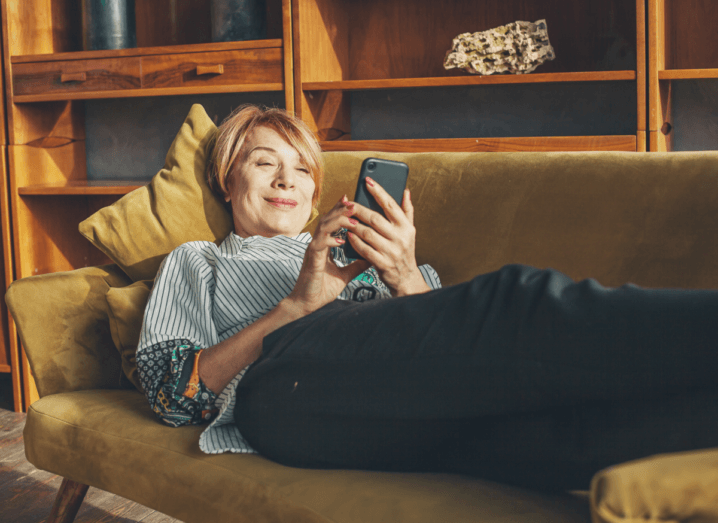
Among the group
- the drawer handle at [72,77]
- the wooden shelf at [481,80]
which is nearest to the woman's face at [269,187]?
the wooden shelf at [481,80]

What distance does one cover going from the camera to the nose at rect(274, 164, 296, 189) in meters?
1.30

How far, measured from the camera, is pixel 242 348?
952mm

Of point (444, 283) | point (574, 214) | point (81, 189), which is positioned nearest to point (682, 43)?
point (574, 214)

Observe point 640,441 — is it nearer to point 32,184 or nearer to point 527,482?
point 527,482

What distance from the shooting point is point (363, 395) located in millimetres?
776

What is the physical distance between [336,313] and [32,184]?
1859 millimetres

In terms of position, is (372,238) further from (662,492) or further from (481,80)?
(481,80)

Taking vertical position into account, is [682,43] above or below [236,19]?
below

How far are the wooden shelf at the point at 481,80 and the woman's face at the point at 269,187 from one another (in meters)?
0.67

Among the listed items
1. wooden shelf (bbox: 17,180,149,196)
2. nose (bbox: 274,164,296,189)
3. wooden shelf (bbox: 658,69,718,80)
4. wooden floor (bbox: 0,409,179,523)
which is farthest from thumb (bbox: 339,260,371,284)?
wooden shelf (bbox: 17,180,149,196)

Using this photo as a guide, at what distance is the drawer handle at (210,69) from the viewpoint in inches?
79.1

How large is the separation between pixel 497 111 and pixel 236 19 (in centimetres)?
87

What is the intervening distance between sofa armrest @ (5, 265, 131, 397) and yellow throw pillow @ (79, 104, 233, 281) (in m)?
0.11

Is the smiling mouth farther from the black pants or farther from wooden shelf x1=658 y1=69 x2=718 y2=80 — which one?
wooden shelf x1=658 y1=69 x2=718 y2=80
